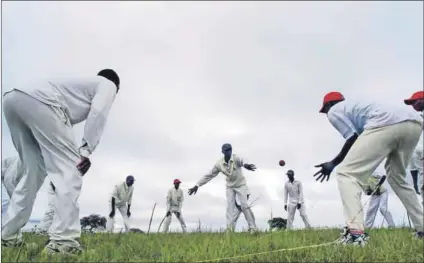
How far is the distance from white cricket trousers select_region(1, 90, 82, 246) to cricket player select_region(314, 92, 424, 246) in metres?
3.39

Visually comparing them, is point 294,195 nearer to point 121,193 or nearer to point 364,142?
point 121,193

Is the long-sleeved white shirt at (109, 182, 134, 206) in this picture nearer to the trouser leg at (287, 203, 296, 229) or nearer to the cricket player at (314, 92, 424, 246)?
the trouser leg at (287, 203, 296, 229)

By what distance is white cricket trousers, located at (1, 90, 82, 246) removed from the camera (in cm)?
500

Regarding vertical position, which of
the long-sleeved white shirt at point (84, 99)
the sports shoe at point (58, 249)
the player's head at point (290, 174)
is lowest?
the sports shoe at point (58, 249)

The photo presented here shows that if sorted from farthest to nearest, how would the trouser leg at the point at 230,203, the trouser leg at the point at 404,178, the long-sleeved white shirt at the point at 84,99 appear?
the trouser leg at the point at 230,203 → the trouser leg at the point at 404,178 → the long-sleeved white shirt at the point at 84,99

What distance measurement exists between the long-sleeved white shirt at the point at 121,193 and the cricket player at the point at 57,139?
1065 centimetres

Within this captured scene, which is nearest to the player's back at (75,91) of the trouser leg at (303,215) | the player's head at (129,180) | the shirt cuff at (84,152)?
the shirt cuff at (84,152)

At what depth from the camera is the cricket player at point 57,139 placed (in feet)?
16.4

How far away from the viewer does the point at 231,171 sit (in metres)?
13.4

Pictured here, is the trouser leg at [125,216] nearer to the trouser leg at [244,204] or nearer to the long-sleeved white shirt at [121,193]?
the long-sleeved white shirt at [121,193]

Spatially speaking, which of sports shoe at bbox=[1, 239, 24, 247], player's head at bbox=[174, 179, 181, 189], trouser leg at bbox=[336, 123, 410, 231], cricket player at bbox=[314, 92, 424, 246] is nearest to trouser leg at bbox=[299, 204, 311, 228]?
player's head at bbox=[174, 179, 181, 189]

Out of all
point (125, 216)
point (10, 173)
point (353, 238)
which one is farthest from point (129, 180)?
point (353, 238)

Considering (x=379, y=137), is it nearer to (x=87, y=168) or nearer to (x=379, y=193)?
(x=87, y=168)

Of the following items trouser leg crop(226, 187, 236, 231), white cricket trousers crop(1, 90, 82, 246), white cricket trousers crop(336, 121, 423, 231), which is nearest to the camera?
white cricket trousers crop(1, 90, 82, 246)
